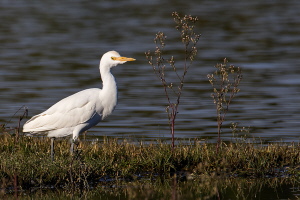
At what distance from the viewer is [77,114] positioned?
10.9 metres

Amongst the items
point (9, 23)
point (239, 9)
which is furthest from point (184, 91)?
point (239, 9)

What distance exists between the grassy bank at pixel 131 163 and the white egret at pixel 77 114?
284 millimetres

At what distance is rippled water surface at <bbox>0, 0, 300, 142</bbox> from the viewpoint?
15.6m

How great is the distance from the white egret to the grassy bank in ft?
0.93

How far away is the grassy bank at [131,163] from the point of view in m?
9.52

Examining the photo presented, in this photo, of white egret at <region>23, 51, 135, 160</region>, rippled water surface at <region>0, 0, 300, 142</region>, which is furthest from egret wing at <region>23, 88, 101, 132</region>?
rippled water surface at <region>0, 0, 300, 142</region>

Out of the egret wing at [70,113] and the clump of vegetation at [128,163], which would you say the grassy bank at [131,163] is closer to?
the clump of vegetation at [128,163]

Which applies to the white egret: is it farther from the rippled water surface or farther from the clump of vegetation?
the rippled water surface

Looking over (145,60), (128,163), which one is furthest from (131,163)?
(145,60)

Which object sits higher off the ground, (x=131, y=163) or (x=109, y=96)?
(x=109, y=96)

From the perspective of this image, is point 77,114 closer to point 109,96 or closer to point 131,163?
point 109,96

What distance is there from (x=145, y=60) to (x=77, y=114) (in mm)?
13358

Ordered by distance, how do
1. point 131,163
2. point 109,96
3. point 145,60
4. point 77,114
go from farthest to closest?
1. point 145,60
2. point 109,96
3. point 77,114
4. point 131,163

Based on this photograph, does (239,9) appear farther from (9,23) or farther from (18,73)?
(18,73)
